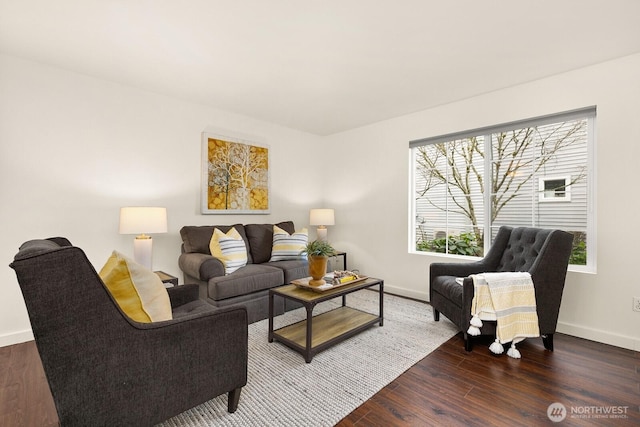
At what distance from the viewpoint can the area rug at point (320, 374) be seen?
163 centimetres

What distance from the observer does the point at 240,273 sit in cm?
300

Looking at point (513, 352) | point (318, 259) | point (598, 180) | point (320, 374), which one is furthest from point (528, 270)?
point (320, 374)

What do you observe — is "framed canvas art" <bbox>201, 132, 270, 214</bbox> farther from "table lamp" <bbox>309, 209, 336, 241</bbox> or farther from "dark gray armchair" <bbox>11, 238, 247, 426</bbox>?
"dark gray armchair" <bbox>11, 238, 247, 426</bbox>

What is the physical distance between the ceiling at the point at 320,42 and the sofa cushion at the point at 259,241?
162cm

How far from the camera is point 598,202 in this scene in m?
2.60

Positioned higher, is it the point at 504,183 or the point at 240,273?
the point at 504,183

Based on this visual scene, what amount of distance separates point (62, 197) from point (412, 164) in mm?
3855

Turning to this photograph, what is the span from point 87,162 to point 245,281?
1894mm

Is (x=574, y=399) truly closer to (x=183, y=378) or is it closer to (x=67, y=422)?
(x=183, y=378)

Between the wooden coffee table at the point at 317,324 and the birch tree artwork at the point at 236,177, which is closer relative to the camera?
the wooden coffee table at the point at 317,324

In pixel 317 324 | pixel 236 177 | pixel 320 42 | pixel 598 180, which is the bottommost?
pixel 317 324

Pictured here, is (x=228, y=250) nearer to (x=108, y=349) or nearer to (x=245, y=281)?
(x=245, y=281)

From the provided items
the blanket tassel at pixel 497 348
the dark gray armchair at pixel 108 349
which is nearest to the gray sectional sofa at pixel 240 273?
the dark gray armchair at pixel 108 349

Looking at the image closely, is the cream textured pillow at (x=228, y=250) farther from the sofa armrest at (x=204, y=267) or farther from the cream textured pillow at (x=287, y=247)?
the cream textured pillow at (x=287, y=247)
